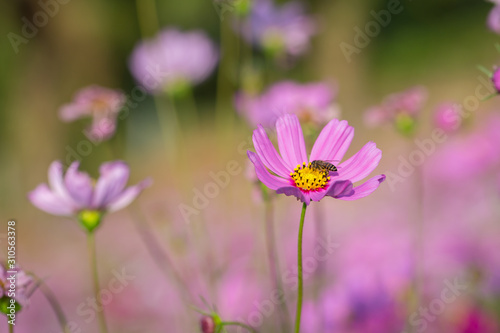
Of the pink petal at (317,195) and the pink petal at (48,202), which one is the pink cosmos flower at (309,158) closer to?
the pink petal at (317,195)

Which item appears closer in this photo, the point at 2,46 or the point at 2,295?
the point at 2,295

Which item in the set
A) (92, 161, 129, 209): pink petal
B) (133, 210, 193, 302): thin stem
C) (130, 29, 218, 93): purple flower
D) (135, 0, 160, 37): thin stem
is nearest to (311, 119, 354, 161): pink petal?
(92, 161, 129, 209): pink petal

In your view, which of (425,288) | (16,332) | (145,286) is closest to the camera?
(425,288)

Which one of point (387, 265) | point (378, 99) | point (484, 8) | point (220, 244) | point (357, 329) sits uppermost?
point (484, 8)

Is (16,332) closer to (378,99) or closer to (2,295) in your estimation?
(2,295)

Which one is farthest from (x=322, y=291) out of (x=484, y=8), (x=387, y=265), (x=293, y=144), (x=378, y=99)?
(x=484, y=8)

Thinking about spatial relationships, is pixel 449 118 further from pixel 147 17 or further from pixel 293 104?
pixel 147 17
